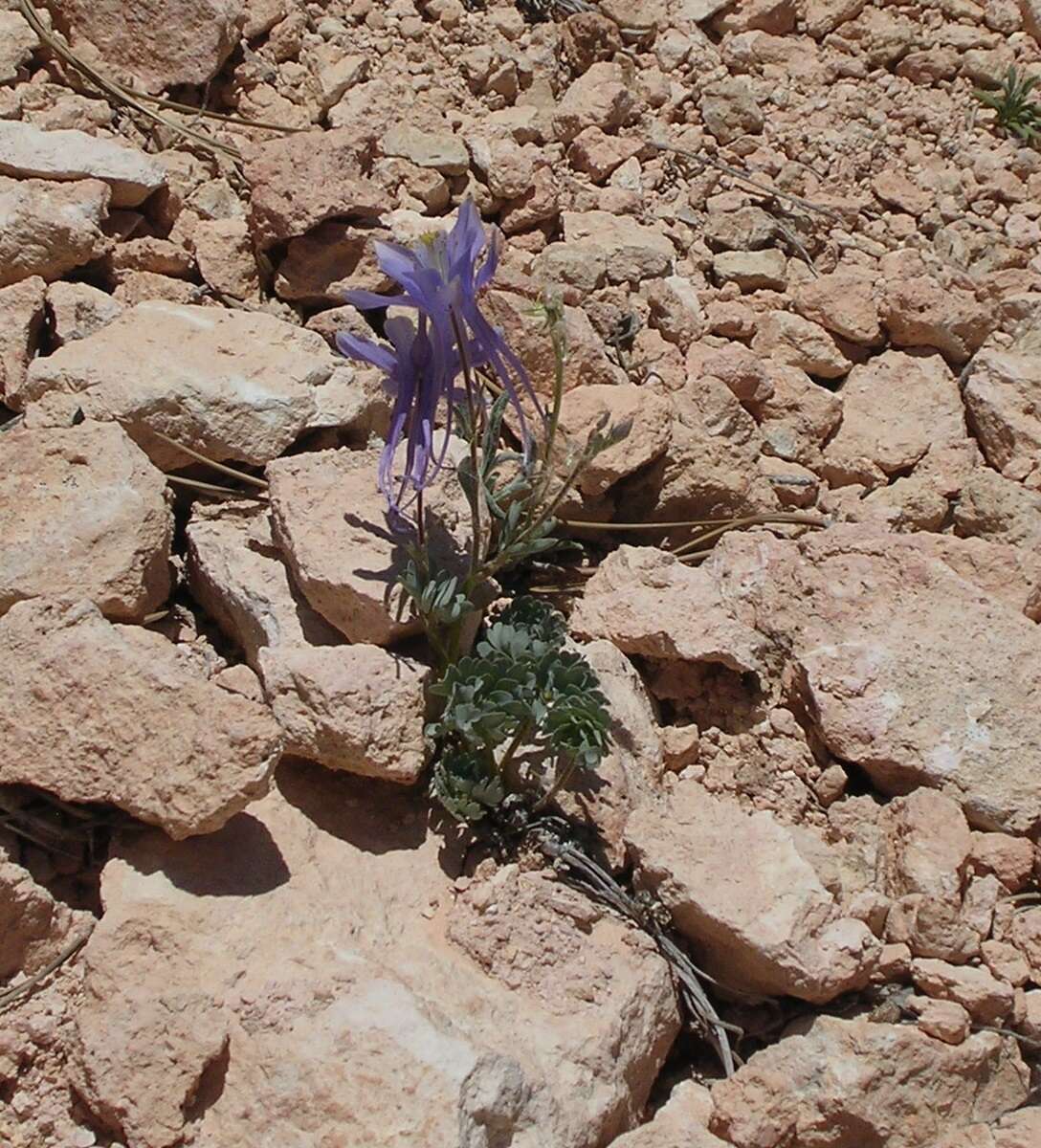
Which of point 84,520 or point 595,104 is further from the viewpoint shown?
point 595,104

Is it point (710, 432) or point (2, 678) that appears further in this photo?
point (710, 432)

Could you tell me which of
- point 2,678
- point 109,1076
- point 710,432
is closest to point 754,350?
point 710,432

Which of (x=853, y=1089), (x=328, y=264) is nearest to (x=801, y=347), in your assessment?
(x=328, y=264)

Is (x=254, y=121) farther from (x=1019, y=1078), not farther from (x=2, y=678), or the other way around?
(x=1019, y=1078)

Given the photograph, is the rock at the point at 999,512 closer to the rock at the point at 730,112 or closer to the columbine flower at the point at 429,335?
the columbine flower at the point at 429,335

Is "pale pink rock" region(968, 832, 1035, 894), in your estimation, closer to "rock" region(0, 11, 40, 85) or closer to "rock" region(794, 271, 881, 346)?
"rock" region(794, 271, 881, 346)

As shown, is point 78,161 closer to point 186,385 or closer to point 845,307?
point 186,385

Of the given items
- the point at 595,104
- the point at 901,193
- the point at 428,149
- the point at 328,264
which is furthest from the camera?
the point at 901,193
